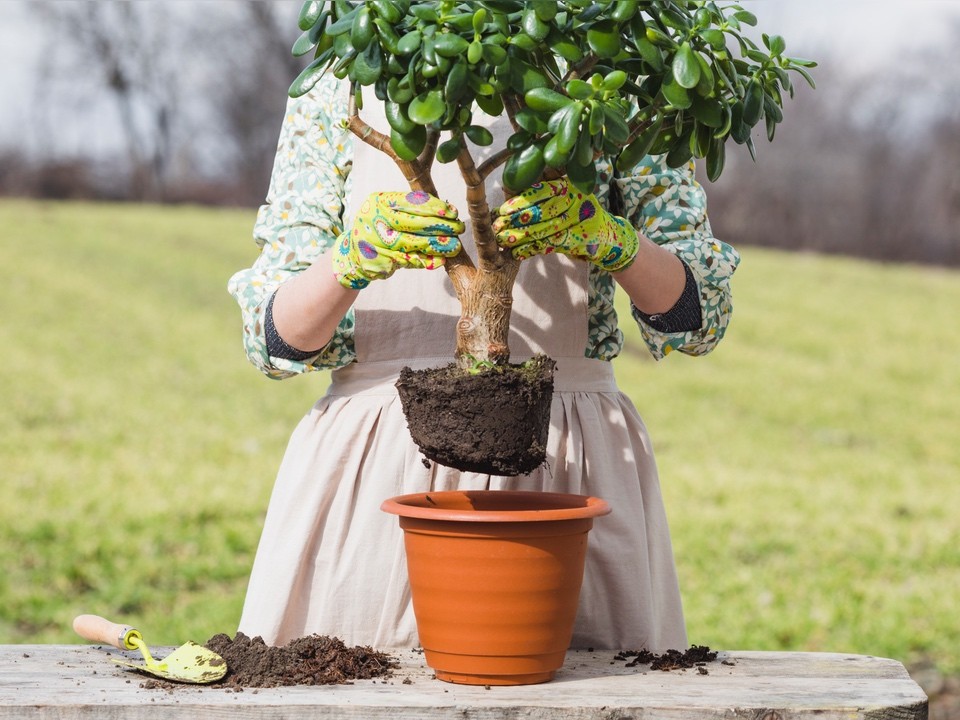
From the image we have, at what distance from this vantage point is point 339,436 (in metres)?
2.15

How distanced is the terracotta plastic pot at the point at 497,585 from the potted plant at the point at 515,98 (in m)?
0.11

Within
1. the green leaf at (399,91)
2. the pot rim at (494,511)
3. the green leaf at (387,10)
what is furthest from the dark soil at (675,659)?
the green leaf at (387,10)

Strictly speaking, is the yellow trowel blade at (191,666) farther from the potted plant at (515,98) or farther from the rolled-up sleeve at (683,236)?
the rolled-up sleeve at (683,236)

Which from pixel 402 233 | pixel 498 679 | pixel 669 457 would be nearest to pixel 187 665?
pixel 498 679

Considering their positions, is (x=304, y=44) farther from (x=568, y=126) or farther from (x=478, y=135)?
(x=568, y=126)

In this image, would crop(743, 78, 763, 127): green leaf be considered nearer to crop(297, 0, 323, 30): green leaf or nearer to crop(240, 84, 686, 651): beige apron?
crop(240, 84, 686, 651): beige apron

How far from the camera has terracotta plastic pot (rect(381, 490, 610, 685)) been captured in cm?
169

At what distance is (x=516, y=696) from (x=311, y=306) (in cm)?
76

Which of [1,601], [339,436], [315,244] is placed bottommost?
[1,601]

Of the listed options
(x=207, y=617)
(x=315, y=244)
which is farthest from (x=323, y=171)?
(x=207, y=617)

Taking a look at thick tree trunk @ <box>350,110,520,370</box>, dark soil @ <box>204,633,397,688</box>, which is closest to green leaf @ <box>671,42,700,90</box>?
thick tree trunk @ <box>350,110,520,370</box>

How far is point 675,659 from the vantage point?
1.88m

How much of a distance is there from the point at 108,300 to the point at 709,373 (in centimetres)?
708

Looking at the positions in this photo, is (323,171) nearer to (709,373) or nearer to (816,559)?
(816,559)
